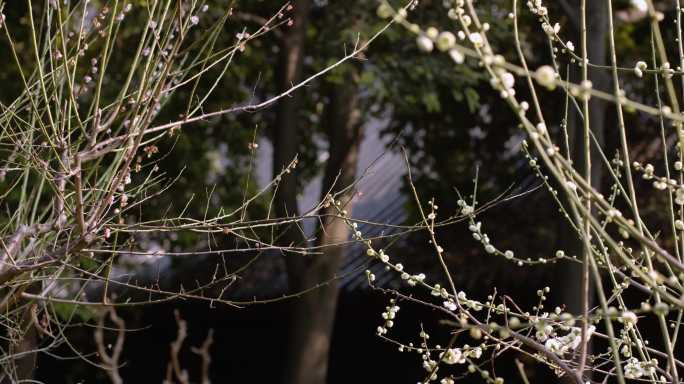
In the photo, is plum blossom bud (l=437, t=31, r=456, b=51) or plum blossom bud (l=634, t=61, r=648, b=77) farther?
plum blossom bud (l=634, t=61, r=648, b=77)

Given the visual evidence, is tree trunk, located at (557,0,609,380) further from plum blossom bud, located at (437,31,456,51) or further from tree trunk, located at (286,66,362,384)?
plum blossom bud, located at (437,31,456,51)

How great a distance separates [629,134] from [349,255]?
314 centimetres

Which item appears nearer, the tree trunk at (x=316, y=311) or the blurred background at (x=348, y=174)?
the blurred background at (x=348, y=174)

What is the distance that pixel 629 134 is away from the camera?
8664 mm

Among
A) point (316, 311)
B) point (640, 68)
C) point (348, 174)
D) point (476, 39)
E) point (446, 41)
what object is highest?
point (446, 41)

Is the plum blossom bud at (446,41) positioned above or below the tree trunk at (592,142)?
above

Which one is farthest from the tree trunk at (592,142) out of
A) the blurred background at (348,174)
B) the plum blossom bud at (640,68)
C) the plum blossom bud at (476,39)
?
the plum blossom bud at (476,39)

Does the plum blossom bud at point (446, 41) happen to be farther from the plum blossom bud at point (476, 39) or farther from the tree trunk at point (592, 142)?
the tree trunk at point (592, 142)

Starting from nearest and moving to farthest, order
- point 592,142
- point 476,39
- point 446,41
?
point 446,41, point 476,39, point 592,142

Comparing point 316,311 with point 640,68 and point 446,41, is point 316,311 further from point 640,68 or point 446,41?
point 446,41

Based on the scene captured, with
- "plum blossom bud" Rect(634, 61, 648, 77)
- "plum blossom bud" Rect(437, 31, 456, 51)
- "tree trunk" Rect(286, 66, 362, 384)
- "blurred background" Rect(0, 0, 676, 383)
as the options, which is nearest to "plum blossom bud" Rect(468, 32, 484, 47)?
"plum blossom bud" Rect(437, 31, 456, 51)

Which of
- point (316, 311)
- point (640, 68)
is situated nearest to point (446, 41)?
point (640, 68)

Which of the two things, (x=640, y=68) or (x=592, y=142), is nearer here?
(x=640, y=68)

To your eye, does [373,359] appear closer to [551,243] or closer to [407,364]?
[407,364]
